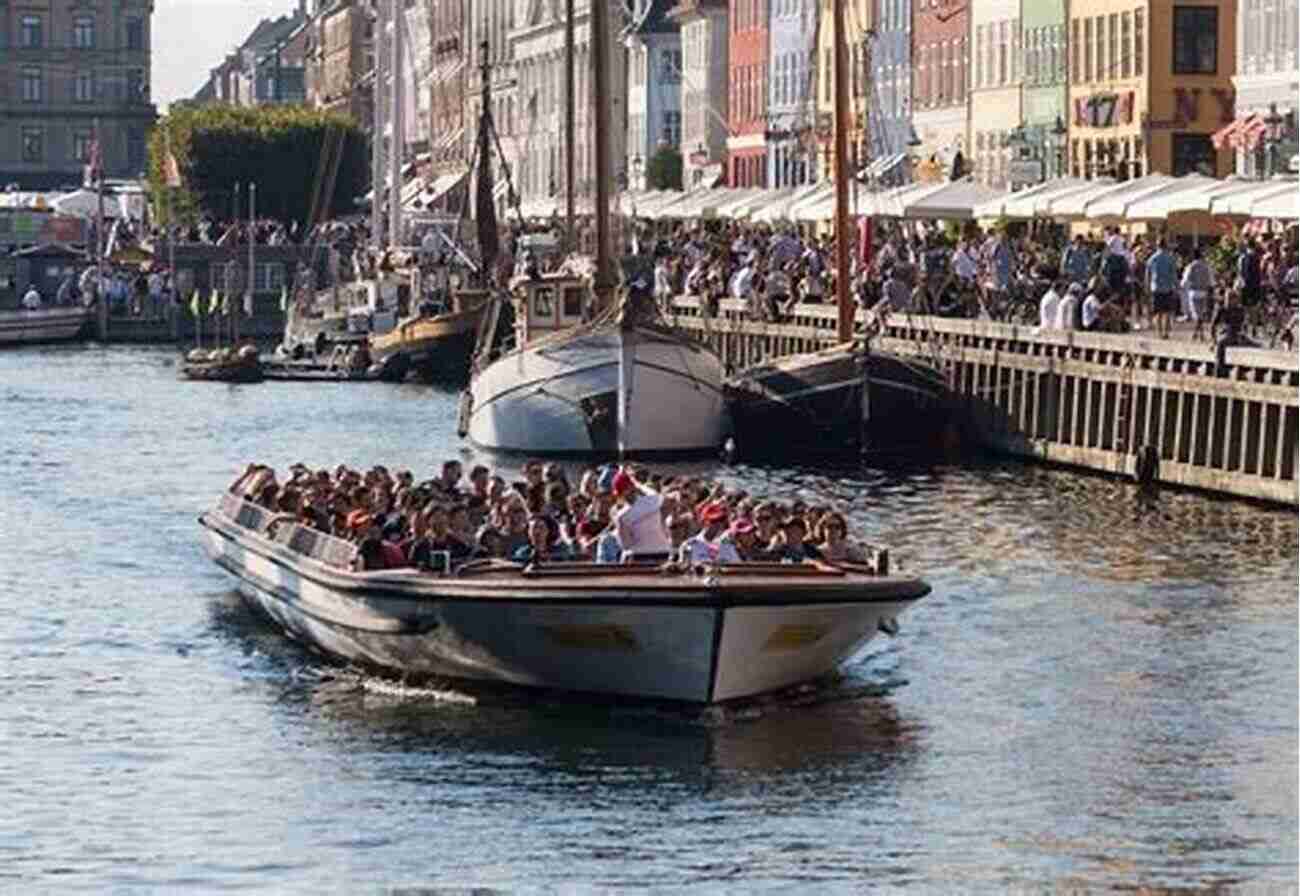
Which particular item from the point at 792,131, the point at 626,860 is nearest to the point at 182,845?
the point at 626,860

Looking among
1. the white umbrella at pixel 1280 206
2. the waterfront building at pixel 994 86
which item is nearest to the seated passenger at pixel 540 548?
the white umbrella at pixel 1280 206

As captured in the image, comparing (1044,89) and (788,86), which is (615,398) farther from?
(788,86)

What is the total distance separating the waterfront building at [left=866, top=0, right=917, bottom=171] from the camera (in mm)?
138625

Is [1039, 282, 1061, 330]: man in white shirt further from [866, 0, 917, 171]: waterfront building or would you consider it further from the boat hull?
[866, 0, 917, 171]: waterfront building

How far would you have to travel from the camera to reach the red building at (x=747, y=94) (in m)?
158

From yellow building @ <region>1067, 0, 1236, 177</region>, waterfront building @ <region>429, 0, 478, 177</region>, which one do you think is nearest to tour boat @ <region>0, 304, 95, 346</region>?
waterfront building @ <region>429, 0, 478, 177</region>

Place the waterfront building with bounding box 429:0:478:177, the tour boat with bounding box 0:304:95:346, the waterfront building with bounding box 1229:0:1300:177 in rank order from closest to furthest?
the waterfront building with bounding box 1229:0:1300:177 < the tour boat with bounding box 0:304:95:346 < the waterfront building with bounding box 429:0:478:177

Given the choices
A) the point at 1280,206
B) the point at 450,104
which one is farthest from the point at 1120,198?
the point at 450,104

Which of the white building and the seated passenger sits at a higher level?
the white building

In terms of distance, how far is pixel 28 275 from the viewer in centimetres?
15688

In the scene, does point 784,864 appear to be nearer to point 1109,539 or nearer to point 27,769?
point 27,769

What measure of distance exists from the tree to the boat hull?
8186 cm

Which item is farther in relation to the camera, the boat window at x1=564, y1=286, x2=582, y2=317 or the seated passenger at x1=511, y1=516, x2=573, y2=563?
the boat window at x1=564, y1=286, x2=582, y2=317

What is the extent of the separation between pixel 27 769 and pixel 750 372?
3937cm
